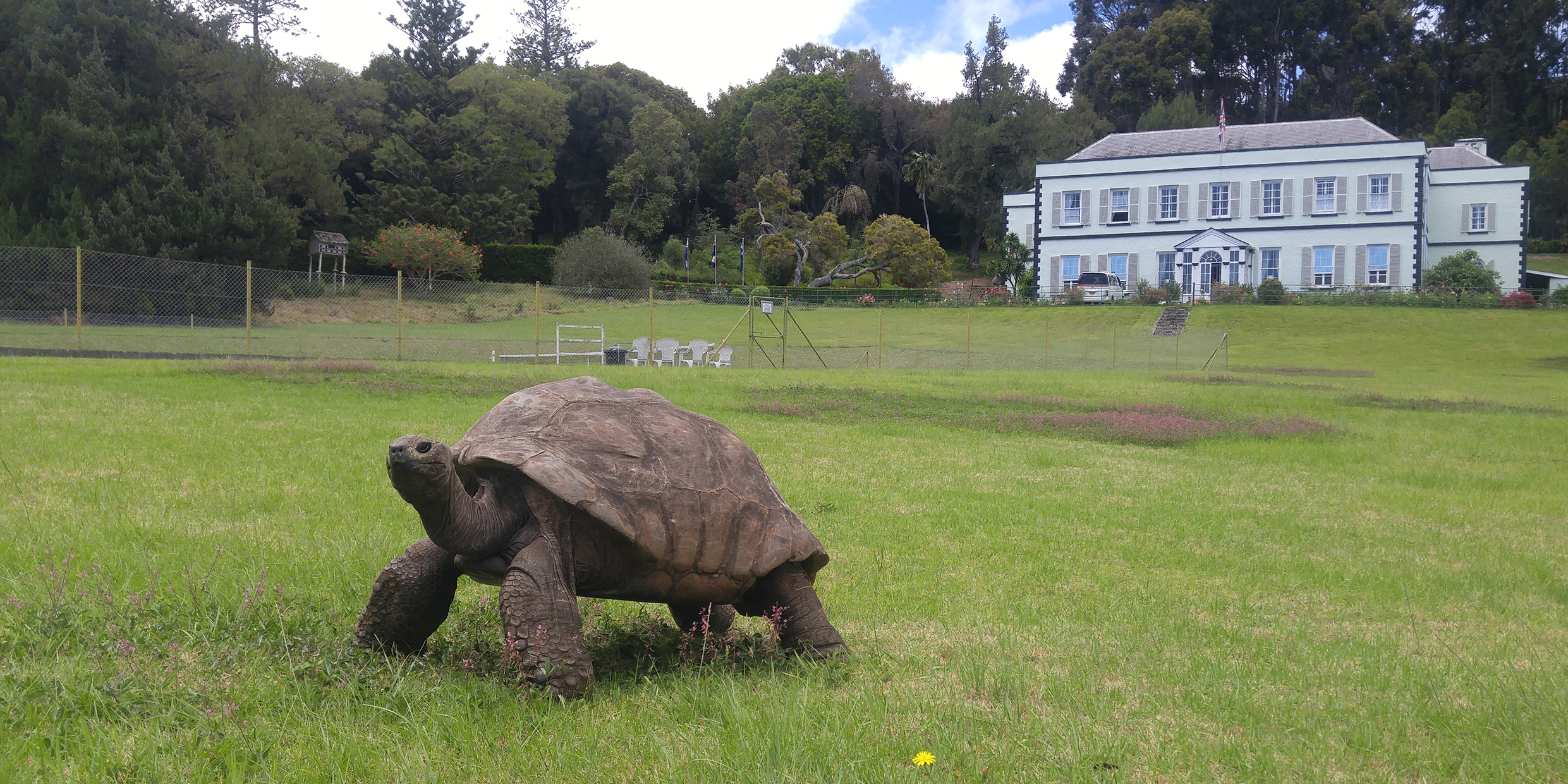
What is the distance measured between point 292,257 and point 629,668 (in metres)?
53.2

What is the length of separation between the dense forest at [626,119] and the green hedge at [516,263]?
172 cm

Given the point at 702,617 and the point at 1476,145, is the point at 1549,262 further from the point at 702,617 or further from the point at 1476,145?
the point at 702,617

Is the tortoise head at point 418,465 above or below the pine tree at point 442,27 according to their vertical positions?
below

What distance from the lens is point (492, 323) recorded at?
32531 millimetres

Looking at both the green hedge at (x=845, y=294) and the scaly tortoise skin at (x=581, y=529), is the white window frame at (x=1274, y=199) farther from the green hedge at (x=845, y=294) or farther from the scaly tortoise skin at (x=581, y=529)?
the scaly tortoise skin at (x=581, y=529)

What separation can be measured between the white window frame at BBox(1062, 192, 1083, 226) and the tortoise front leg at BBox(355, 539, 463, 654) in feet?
195

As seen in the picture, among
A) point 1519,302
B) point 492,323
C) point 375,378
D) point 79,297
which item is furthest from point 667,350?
point 1519,302

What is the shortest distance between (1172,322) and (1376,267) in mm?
17508

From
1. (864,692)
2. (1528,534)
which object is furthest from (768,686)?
(1528,534)

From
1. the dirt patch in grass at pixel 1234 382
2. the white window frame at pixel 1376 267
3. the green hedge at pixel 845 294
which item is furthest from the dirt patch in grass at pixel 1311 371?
the white window frame at pixel 1376 267

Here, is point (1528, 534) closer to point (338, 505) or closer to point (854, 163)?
point (338, 505)

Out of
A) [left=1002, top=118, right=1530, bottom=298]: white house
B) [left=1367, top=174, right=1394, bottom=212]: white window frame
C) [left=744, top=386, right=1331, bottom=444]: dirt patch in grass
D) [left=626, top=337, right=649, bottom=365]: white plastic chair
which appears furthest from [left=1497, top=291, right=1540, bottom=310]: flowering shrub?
[left=626, top=337, right=649, bottom=365]: white plastic chair

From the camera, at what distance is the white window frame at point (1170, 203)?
58.0 meters

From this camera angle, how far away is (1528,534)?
9.20 meters
